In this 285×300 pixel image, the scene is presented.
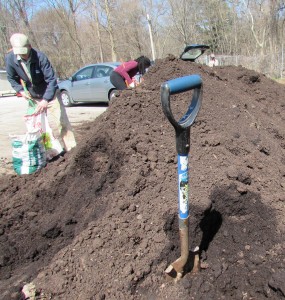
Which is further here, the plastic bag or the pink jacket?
the pink jacket

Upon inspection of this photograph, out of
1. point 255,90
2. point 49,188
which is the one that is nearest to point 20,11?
point 255,90

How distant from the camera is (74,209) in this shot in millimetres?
3035

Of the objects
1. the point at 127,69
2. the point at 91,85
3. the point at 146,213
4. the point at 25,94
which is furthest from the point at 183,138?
the point at 91,85

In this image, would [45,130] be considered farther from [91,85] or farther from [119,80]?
[91,85]

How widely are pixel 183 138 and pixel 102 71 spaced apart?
979cm

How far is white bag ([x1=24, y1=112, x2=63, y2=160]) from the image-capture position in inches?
177

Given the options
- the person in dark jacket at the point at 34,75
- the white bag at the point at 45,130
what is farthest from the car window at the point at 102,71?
the white bag at the point at 45,130

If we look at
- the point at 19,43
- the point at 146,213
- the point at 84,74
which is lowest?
the point at 146,213

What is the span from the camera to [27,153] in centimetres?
419

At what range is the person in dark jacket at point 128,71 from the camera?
19.8 ft

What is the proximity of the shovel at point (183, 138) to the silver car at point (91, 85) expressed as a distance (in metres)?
8.85

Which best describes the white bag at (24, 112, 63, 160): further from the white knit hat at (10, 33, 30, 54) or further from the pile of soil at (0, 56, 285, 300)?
the white knit hat at (10, 33, 30, 54)

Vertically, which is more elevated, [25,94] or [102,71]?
[25,94]

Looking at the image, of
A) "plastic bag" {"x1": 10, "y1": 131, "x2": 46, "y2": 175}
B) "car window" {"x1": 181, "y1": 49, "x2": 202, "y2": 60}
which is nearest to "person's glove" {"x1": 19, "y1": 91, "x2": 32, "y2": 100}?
"plastic bag" {"x1": 10, "y1": 131, "x2": 46, "y2": 175}
